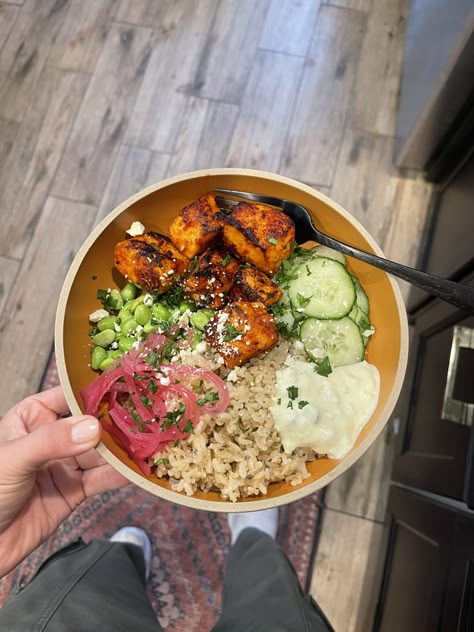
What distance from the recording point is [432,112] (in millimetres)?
2711

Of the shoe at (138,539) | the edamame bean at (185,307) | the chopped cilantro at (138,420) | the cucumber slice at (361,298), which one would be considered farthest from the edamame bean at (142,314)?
the shoe at (138,539)

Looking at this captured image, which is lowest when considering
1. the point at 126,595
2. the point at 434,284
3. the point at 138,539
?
the point at 126,595

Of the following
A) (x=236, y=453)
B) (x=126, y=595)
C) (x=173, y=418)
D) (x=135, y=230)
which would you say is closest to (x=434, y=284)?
(x=236, y=453)

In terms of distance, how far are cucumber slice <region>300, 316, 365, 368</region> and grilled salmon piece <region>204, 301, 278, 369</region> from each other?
0.18m

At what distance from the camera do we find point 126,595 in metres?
2.24

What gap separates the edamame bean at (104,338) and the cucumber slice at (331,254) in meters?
0.84

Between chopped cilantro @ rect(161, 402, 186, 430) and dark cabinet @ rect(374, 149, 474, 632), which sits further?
dark cabinet @ rect(374, 149, 474, 632)

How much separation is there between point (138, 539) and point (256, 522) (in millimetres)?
658

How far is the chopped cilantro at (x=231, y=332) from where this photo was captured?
5.46 ft

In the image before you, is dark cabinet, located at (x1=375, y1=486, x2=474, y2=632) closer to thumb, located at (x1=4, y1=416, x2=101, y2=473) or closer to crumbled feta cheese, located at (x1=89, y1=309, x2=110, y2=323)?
thumb, located at (x1=4, y1=416, x2=101, y2=473)

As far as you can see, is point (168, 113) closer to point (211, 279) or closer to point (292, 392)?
point (211, 279)

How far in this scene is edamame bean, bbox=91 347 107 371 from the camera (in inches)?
69.2

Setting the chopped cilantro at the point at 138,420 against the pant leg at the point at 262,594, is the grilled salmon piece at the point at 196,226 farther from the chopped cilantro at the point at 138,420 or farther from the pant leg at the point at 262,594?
the pant leg at the point at 262,594

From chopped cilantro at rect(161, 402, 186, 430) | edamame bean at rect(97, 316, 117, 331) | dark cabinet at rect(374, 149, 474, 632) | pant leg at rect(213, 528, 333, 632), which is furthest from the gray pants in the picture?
edamame bean at rect(97, 316, 117, 331)
